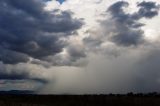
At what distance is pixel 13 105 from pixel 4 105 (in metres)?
6.97

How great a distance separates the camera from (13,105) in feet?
477

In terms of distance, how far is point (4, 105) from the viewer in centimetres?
13888
